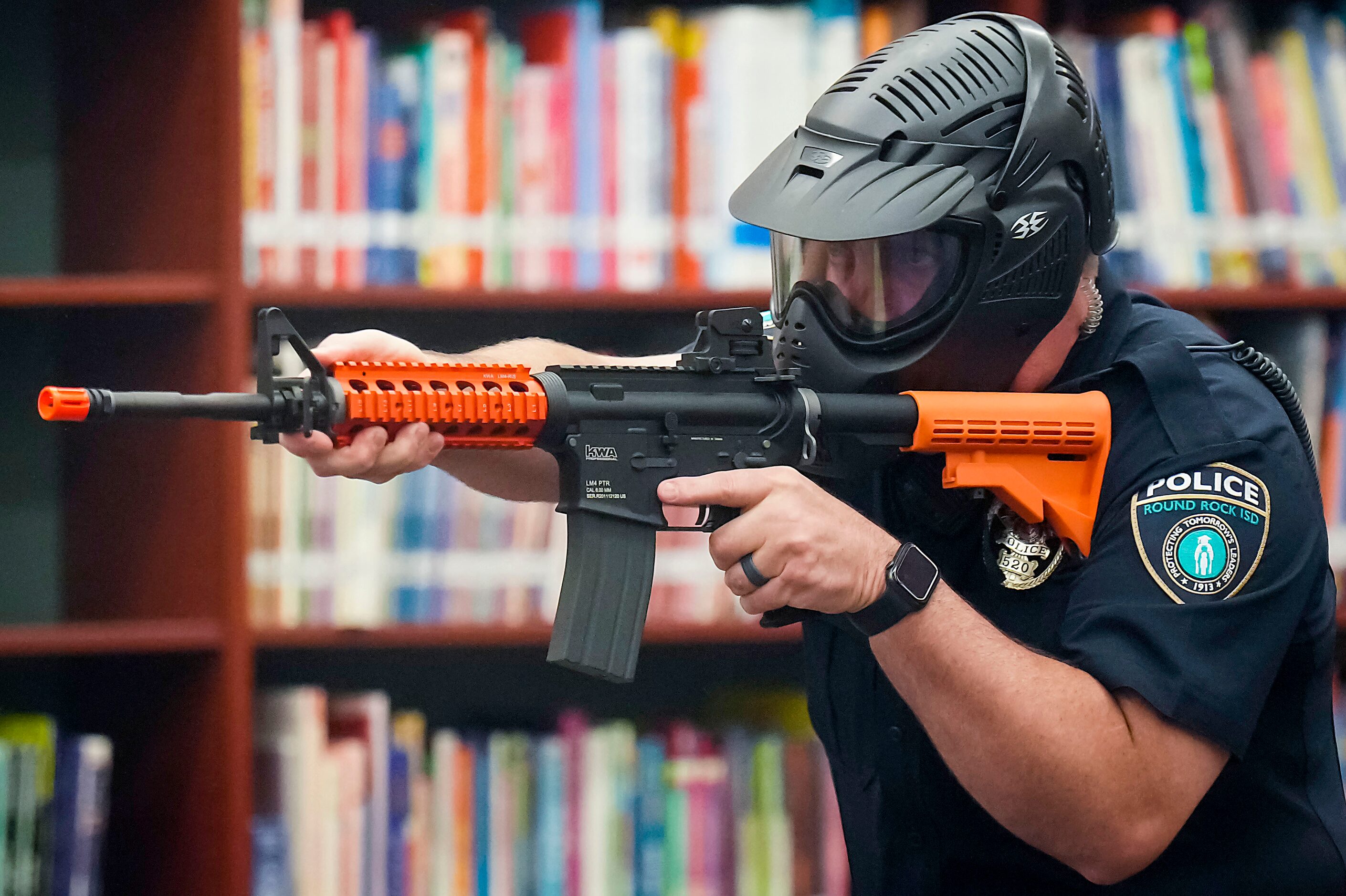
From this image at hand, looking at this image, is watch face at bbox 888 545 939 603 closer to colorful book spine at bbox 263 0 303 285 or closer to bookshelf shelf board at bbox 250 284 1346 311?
bookshelf shelf board at bbox 250 284 1346 311

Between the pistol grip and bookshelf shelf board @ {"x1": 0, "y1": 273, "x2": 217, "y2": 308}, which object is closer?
the pistol grip

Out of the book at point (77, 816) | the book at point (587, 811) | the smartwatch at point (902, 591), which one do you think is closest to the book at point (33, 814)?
the book at point (77, 816)

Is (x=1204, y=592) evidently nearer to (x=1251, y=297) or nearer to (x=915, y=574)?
(x=915, y=574)

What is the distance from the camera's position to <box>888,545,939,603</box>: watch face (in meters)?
1.08

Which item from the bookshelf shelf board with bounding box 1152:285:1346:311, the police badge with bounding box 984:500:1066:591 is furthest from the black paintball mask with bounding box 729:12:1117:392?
the bookshelf shelf board with bounding box 1152:285:1346:311

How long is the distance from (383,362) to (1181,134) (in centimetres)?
130

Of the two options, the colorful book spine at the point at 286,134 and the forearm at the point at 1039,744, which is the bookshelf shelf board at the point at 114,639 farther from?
the forearm at the point at 1039,744

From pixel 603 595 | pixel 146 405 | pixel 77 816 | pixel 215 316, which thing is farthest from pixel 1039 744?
pixel 77 816

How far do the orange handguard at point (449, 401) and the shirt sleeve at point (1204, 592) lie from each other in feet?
1.54

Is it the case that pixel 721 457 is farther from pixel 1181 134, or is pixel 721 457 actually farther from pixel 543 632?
pixel 1181 134

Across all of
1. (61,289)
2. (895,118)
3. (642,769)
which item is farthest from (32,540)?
(895,118)

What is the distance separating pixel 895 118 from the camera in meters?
1.20

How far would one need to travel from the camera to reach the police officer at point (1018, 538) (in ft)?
3.51

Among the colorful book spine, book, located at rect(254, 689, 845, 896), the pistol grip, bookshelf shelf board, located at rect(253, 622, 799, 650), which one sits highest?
the colorful book spine
